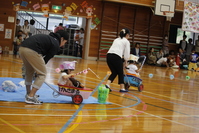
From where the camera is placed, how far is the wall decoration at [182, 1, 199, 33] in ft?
65.5

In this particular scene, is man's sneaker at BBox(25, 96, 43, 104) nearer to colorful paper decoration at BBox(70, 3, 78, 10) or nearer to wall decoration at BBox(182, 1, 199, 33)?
colorful paper decoration at BBox(70, 3, 78, 10)

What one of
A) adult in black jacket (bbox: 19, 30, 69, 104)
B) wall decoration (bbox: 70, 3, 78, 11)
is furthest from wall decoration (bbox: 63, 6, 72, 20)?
adult in black jacket (bbox: 19, 30, 69, 104)

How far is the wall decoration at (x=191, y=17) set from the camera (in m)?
20.0

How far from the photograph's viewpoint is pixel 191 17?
65.9 feet

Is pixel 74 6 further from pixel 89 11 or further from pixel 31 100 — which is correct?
pixel 31 100

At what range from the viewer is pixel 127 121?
4.45 metres

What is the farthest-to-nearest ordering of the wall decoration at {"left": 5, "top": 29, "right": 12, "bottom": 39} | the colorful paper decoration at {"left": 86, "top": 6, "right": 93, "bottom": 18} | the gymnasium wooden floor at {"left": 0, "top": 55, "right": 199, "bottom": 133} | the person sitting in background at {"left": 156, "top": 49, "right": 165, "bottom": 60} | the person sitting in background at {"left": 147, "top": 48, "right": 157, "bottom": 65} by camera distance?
the person sitting in background at {"left": 156, "top": 49, "right": 165, "bottom": 60}, the person sitting in background at {"left": 147, "top": 48, "right": 157, "bottom": 65}, the colorful paper decoration at {"left": 86, "top": 6, "right": 93, "bottom": 18}, the wall decoration at {"left": 5, "top": 29, "right": 12, "bottom": 39}, the gymnasium wooden floor at {"left": 0, "top": 55, "right": 199, "bottom": 133}

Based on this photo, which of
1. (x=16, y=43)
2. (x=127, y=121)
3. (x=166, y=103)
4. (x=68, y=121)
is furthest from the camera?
(x=16, y=43)

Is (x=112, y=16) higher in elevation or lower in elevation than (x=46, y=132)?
higher

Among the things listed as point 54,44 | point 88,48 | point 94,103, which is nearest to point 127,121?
point 94,103

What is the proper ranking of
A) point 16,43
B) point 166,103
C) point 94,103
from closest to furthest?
1. point 94,103
2. point 166,103
3. point 16,43

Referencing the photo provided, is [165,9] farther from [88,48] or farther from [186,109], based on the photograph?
[186,109]

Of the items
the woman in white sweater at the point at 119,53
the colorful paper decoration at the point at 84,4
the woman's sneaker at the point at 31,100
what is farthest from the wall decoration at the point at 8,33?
the woman's sneaker at the point at 31,100

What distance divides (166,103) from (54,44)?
258 cm
